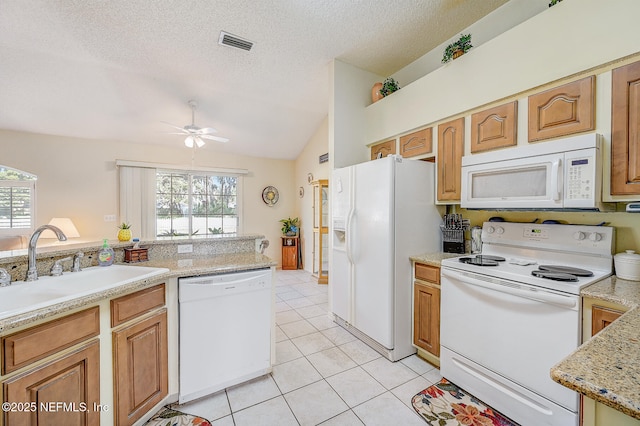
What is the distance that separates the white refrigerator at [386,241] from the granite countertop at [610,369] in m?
1.43

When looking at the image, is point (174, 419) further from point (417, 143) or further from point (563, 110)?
point (563, 110)

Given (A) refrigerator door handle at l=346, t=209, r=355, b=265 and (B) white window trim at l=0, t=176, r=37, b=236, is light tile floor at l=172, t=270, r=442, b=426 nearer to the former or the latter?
(A) refrigerator door handle at l=346, t=209, r=355, b=265

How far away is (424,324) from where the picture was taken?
2242 mm

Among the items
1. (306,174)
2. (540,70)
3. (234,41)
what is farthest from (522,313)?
(306,174)

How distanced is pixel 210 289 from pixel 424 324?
1757 mm

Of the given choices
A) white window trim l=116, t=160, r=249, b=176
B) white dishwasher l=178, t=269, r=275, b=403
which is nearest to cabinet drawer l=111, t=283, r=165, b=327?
white dishwasher l=178, t=269, r=275, b=403

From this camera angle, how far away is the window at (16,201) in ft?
12.8

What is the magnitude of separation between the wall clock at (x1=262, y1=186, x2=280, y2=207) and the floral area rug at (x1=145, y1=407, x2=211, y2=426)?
14.4ft

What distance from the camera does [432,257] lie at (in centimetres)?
226

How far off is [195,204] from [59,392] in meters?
4.39

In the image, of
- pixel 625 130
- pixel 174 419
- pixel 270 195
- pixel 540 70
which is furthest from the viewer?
pixel 270 195

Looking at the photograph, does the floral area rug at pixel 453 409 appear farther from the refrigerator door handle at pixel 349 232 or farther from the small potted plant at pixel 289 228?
the small potted plant at pixel 289 228

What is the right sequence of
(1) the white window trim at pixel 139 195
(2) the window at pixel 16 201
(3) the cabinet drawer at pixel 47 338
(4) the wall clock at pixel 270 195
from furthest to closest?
(4) the wall clock at pixel 270 195 < (1) the white window trim at pixel 139 195 < (2) the window at pixel 16 201 < (3) the cabinet drawer at pixel 47 338

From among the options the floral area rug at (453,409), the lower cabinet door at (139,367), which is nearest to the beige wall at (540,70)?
the floral area rug at (453,409)
